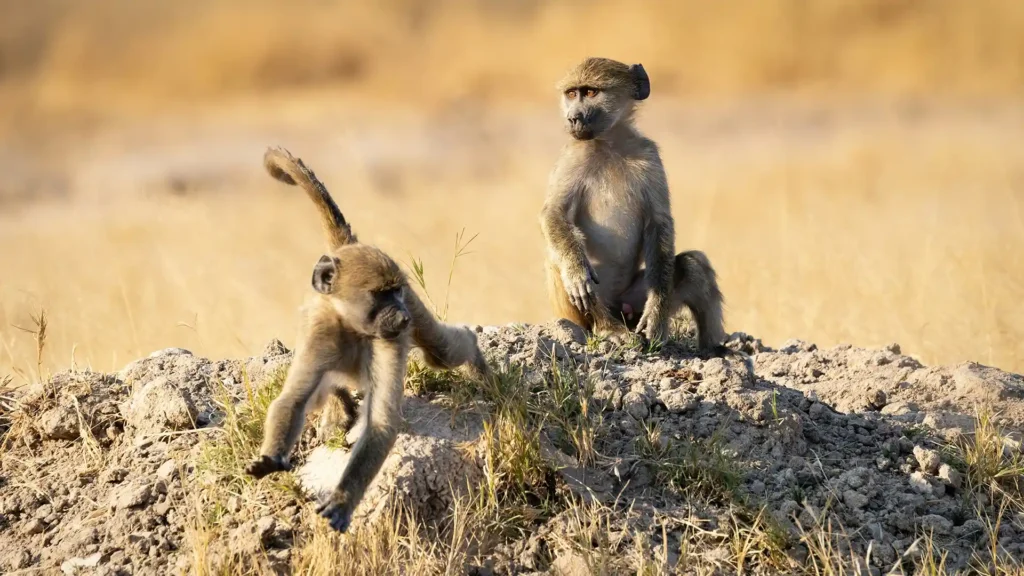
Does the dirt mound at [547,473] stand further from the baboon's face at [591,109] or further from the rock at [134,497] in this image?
the baboon's face at [591,109]

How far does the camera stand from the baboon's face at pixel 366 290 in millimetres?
4953

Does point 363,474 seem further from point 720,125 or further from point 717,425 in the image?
point 720,125

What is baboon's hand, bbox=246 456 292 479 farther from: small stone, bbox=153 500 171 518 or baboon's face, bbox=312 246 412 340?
small stone, bbox=153 500 171 518

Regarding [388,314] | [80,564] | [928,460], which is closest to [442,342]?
[388,314]

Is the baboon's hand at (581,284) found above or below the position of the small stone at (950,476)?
above

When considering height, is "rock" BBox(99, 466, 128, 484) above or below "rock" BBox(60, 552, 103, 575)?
above

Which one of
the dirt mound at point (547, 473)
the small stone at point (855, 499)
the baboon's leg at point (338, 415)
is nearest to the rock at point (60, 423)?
the dirt mound at point (547, 473)

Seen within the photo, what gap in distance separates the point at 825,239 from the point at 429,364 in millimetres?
9118

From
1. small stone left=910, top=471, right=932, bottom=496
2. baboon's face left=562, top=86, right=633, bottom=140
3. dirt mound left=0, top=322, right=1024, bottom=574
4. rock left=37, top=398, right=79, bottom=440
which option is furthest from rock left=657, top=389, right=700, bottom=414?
rock left=37, top=398, right=79, bottom=440

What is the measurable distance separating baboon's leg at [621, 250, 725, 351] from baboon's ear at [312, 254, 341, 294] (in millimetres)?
3175

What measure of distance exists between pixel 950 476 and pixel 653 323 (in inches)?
91.7

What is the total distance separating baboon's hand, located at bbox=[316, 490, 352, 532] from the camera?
182 inches

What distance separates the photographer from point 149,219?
1728cm

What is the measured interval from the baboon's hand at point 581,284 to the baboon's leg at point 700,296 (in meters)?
0.55
